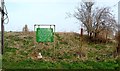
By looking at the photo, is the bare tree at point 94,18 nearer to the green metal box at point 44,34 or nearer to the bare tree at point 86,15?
the bare tree at point 86,15

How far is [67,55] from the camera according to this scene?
14.9 metres

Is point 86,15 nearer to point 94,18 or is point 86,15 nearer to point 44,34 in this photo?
point 94,18

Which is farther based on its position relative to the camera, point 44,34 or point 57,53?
point 57,53

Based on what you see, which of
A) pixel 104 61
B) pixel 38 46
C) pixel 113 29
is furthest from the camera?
pixel 113 29

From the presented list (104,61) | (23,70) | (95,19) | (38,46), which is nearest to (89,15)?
(95,19)

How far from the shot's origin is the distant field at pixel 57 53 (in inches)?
452

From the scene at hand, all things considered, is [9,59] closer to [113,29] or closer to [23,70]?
[23,70]

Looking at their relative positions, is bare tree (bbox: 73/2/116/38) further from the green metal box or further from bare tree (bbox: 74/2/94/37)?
the green metal box

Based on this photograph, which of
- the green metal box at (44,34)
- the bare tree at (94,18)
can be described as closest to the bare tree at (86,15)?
the bare tree at (94,18)

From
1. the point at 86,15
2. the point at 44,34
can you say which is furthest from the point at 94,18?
the point at 44,34

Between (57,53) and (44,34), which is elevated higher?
(44,34)

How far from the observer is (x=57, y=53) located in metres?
15.4

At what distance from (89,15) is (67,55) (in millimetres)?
5913

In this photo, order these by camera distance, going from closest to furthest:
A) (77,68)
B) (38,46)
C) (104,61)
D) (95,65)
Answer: (77,68)
(95,65)
(104,61)
(38,46)
